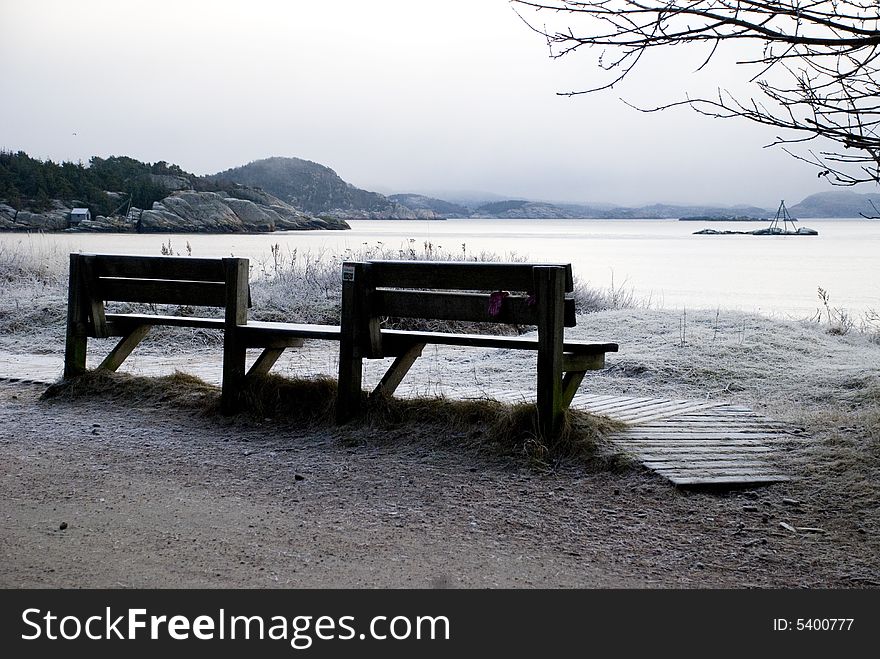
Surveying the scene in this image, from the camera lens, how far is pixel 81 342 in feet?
26.8

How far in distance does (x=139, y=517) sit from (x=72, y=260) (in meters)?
3.81

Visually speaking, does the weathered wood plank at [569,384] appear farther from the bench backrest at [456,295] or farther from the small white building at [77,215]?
the small white building at [77,215]

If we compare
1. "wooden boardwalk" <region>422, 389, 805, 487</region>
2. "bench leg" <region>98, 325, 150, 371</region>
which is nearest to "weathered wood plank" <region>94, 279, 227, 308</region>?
"bench leg" <region>98, 325, 150, 371</region>

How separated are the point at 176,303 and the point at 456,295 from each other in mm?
2509

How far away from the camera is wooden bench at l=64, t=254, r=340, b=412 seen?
23.7 feet

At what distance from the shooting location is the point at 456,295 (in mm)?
6359

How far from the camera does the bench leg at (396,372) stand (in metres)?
6.84

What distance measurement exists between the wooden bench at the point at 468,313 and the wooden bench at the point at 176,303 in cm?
31

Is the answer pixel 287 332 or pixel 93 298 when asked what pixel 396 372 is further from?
pixel 93 298

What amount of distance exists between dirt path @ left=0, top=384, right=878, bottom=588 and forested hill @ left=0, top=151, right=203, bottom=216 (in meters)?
42.9

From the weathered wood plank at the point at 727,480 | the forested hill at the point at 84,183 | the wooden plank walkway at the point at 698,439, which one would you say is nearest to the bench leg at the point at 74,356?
the wooden plank walkway at the point at 698,439

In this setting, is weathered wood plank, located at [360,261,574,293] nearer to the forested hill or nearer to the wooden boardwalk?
the wooden boardwalk

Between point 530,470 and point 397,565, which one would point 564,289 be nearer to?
point 530,470
